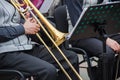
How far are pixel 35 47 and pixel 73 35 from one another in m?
0.38

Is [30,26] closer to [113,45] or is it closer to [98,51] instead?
[98,51]

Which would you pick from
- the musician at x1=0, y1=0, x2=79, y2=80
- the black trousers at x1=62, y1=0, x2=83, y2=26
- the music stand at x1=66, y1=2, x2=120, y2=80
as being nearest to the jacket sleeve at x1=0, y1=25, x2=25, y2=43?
the musician at x1=0, y1=0, x2=79, y2=80

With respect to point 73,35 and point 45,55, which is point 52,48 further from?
point 73,35

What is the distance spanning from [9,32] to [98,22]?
26.7 inches

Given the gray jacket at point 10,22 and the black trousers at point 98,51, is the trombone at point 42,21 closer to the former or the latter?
the gray jacket at point 10,22

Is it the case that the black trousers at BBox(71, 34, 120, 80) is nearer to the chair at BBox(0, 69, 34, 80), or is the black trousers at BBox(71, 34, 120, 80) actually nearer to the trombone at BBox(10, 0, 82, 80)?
the trombone at BBox(10, 0, 82, 80)

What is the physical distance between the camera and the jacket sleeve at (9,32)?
216 cm

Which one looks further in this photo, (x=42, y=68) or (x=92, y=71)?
(x=92, y=71)

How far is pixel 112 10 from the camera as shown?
235 centimetres

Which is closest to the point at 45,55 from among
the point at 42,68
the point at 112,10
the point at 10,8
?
the point at 42,68

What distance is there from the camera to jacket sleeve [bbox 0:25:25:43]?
2160mm

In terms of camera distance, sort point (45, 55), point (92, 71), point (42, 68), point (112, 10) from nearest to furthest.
Result: point (42, 68) < point (112, 10) < point (45, 55) < point (92, 71)

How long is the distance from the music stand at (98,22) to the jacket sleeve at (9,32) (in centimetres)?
37

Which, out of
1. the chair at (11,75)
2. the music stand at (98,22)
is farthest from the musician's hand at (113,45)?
the chair at (11,75)
